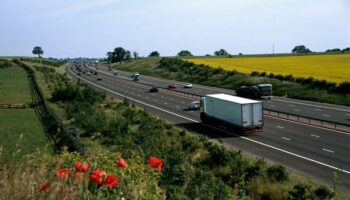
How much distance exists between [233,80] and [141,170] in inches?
3664

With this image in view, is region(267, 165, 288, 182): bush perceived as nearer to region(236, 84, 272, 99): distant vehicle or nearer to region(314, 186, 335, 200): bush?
region(314, 186, 335, 200): bush

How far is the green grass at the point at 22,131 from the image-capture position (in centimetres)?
3397

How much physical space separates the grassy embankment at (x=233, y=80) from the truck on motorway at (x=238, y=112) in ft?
88.2

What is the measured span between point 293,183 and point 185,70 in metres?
121

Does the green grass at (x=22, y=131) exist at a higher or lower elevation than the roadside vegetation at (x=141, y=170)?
lower

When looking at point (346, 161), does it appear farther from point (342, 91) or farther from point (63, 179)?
point (342, 91)

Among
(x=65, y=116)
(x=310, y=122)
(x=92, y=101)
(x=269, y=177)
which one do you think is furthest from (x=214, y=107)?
(x=92, y=101)

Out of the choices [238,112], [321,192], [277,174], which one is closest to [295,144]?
[238,112]

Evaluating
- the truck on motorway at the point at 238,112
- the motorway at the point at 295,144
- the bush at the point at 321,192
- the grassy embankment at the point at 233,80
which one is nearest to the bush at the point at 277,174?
the motorway at the point at 295,144

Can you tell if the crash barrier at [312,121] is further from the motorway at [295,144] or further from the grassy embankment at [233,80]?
the grassy embankment at [233,80]

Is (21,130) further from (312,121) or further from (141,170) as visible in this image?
(141,170)

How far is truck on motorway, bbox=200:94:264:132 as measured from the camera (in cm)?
4088

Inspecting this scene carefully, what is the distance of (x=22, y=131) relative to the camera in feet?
143

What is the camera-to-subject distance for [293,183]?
2372 cm
